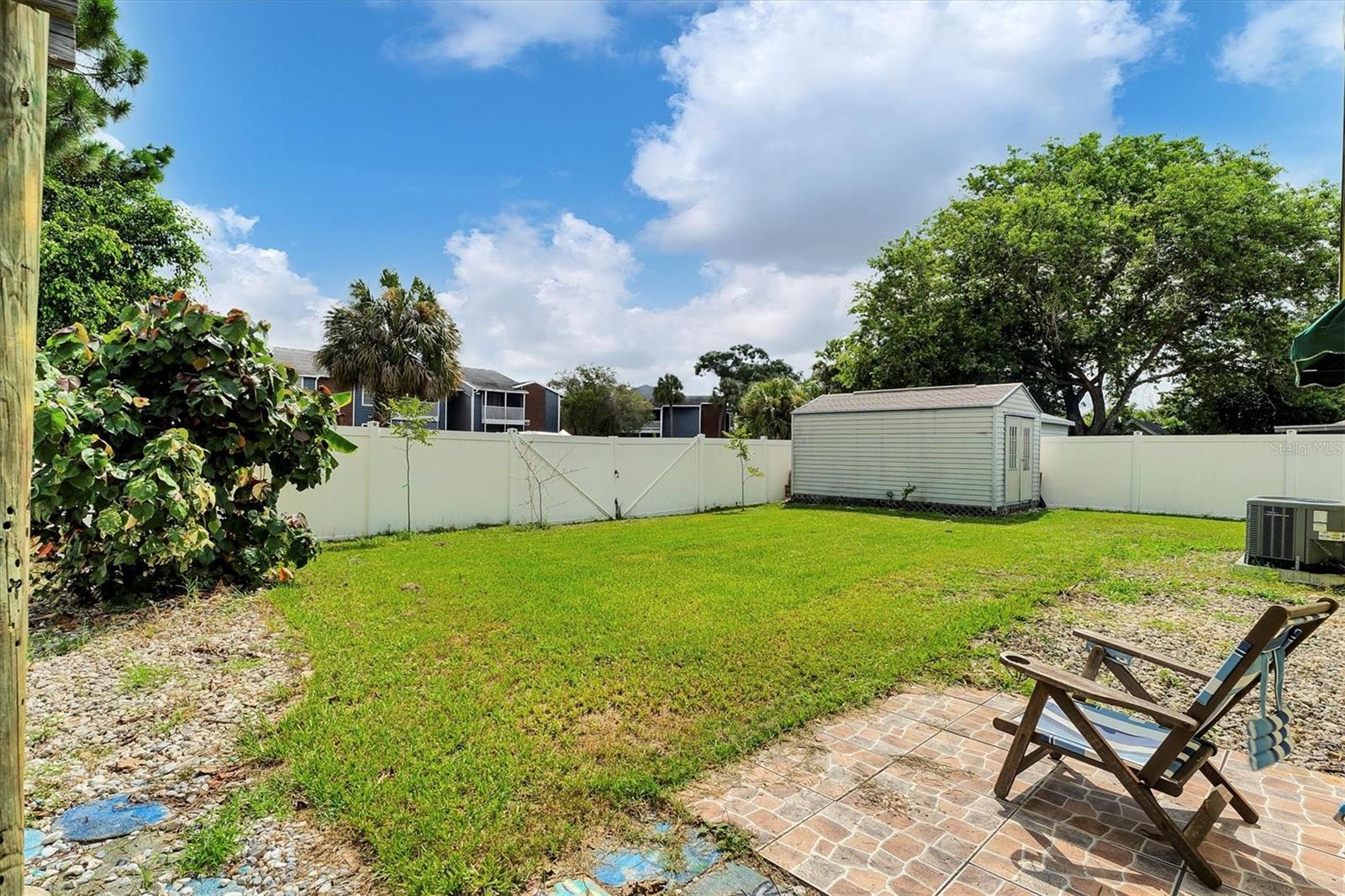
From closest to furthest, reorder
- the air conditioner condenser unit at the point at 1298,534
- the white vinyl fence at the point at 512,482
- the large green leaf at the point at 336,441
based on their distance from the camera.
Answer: the large green leaf at the point at 336,441, the air conditioner condenser unit at the point at 1298,534, the white vinyl fence at the point at 512,482

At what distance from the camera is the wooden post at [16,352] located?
1.26m

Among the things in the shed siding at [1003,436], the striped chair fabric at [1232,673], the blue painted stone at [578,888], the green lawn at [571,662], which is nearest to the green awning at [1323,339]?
the striped chair fabric at [1232,673]

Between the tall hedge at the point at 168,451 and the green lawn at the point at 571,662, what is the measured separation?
2.81 feet

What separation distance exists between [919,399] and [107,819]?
50.5ft

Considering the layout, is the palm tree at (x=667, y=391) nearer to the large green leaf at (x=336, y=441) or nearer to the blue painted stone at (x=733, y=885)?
the large green leaf at (x=336, y=441)

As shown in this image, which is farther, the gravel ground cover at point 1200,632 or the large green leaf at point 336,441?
the large green leaf at point 336,441

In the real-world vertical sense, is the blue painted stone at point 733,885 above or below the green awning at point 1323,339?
below

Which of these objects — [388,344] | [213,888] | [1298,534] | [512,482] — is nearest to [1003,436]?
[1298,534]

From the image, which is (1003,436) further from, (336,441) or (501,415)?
(501,415)

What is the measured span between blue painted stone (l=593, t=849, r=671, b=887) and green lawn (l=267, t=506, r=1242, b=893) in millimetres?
164

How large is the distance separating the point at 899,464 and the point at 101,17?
60.2ft

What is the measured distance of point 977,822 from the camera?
2.53 meters

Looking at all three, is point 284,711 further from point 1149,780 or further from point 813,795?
point 1149,780

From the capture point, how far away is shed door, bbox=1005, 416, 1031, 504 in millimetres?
13875
